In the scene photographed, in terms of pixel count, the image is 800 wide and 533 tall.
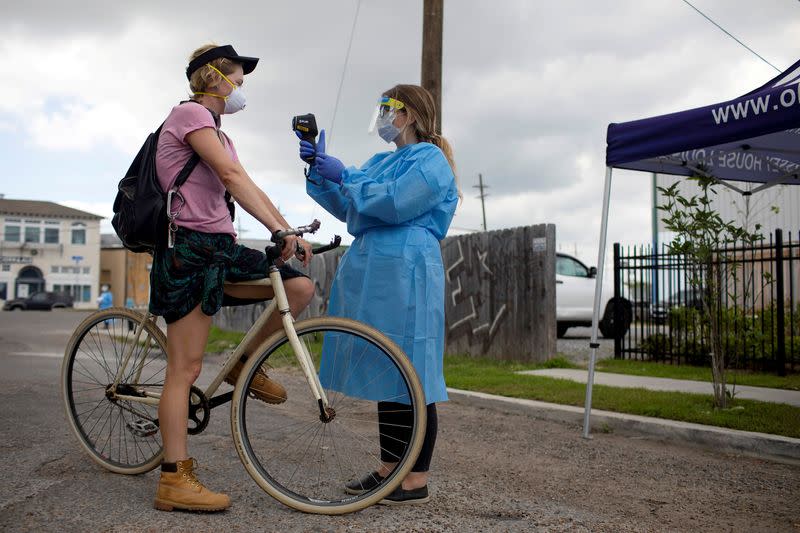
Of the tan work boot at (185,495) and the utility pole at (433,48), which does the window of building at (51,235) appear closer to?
the utility pole at (433,48)

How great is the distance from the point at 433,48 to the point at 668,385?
5207 millimetres

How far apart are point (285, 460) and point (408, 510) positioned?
968 mm

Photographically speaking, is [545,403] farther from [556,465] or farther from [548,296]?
[548,296]

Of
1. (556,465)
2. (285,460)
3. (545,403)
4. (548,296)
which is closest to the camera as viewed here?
(285,460)

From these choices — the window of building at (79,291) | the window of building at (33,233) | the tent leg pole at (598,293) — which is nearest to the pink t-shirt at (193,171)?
the tent leg pole at (598,293)

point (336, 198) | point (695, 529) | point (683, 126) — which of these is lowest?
point (695, 529)

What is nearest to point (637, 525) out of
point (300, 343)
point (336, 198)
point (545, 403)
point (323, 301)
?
point (300, 343)

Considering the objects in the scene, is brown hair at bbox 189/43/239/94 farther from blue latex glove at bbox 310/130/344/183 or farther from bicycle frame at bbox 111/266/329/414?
bicycle frame at bbox 111/266/329/414

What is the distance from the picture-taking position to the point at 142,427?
3.52m

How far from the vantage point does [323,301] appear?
16.1 meters

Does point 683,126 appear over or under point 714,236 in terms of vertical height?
over

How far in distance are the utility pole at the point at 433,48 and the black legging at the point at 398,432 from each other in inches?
263

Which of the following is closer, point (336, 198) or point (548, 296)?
point (336, 198)

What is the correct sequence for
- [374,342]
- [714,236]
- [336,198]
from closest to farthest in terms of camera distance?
[374,342] → [336,198] → [714,236]
